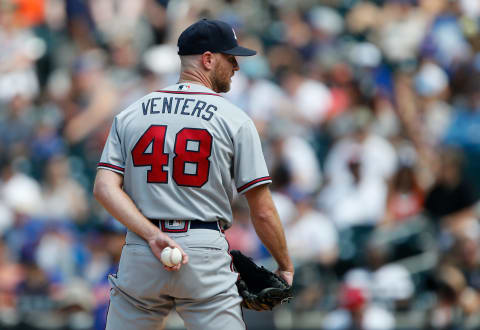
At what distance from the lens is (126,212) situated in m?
3.61

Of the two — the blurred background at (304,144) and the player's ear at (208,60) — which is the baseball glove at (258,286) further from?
the blurred background at (304,144)

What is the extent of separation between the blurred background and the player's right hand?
2994 mm

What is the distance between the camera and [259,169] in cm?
369

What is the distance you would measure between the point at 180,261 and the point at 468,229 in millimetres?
→ 4901

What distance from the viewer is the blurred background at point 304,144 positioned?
7.80 m

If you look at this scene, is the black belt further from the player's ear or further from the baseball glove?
the player's ear

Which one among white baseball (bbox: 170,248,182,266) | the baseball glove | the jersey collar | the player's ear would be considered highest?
the player's ear

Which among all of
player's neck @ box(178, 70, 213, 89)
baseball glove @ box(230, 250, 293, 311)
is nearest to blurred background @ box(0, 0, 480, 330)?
baseball glove @ box(230, 250, 293, 311)

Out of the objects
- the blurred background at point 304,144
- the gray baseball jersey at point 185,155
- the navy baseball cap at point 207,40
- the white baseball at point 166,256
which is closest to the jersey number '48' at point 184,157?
the gray baseball jersey at point 185,155

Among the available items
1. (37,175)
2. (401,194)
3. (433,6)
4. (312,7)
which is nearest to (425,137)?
(401,194)

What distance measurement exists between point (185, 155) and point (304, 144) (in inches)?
237

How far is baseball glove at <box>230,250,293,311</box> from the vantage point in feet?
12.2

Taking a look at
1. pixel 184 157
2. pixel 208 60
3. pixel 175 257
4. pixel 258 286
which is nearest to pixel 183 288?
pixel 175 257

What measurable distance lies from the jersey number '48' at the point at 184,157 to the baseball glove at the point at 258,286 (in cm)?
50
